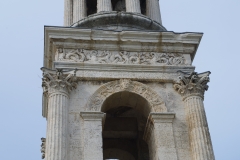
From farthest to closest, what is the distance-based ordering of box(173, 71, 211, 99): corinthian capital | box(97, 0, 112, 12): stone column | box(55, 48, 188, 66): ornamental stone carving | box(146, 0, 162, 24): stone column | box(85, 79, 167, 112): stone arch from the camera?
box(146, 0, 162, 24): stone column, box(97, 0, 112, 12): stone column, box(55, 48, 188, 66): ornamental stone carving, box(173, 71, 211, 99): corinthian capital, box(85, 79, 167, 112): stone arch

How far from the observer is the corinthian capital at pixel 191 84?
16.0 meters

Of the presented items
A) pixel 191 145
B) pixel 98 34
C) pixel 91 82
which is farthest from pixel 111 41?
pixel 191 145

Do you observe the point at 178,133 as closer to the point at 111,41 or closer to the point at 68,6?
the point at 111,41

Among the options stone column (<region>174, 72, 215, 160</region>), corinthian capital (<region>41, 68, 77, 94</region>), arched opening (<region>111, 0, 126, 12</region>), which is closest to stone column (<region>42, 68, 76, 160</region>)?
corinthian capital (<region>41, 68, 77, 94</region>)

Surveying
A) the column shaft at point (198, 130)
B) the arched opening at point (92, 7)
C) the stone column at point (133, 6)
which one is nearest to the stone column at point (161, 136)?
the column shaft at point (198, 130)

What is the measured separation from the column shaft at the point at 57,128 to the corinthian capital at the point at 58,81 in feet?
0.72

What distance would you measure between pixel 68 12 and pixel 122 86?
5.36m

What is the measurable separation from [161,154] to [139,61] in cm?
348

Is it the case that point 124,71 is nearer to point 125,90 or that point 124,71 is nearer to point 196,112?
point 125,90

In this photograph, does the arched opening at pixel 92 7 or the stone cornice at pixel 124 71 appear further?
the arched opening at pixel 92 7

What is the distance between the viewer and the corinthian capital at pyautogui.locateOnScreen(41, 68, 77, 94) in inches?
611

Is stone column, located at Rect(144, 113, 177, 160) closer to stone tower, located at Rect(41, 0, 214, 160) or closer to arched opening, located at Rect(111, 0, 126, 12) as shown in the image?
stone tower, located at Rect(41, 0, 214, 160)

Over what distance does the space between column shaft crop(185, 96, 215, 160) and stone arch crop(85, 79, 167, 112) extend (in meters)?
0.83

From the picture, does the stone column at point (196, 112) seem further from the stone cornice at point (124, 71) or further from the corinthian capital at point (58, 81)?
the corinthian capital at point (58, 81)
